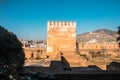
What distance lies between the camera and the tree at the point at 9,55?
6176 mm

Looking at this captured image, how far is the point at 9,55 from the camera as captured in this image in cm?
658

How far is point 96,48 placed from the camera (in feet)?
159

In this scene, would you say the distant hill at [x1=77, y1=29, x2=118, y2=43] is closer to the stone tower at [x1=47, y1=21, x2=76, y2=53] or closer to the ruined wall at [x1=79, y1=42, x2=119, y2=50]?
the ruined wall at [x1=79, y1=42, x2=119, y2=50]

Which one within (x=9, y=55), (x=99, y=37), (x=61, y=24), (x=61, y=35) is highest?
(x=99, y=37)

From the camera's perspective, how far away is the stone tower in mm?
28641

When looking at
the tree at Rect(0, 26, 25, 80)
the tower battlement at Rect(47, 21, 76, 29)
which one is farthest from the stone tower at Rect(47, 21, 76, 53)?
the tree at Rect(0, 26, 25, 80)

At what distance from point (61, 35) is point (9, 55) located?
22137mm

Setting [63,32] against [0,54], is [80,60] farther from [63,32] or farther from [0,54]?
[0,54]

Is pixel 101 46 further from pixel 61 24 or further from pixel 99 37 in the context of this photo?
pixel 99 37

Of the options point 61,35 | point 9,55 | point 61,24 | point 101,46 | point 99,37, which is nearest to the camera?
point 9,55

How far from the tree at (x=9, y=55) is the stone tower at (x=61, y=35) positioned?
21.6 meters

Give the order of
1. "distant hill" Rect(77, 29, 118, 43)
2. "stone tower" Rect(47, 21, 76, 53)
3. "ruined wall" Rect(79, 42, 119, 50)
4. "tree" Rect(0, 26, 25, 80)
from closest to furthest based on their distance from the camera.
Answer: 1. "tree" Rect(0, 26, 25, 80)
2. "stone tower" Rect(47, 21, 76, 53)
3. "ruined wall" Rect(79, 42, 119, 50)
4. "distant hill" Rect(77, 29, 118, 43)

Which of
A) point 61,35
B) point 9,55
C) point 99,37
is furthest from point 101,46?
point 99,37

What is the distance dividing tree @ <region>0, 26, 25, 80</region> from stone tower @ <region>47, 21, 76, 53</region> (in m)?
21.6
